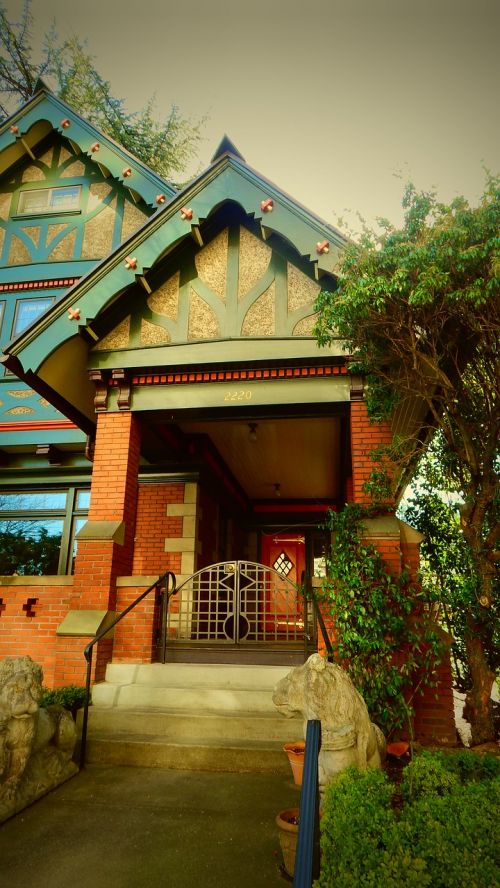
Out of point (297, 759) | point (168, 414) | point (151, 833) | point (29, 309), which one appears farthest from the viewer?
point (29, 309)

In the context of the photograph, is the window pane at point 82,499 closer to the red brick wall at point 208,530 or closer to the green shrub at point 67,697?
the red brick wall at point 208,530

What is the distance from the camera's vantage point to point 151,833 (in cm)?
365

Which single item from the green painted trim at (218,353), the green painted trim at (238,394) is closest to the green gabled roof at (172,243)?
the green painted trim at (218,353)

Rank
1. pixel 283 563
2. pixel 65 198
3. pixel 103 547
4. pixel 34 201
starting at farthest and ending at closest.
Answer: pixel 283 563 → pixel 34 201 → pixel 65 198 → pixel 103 547

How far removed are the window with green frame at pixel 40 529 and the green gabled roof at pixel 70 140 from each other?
6.40m

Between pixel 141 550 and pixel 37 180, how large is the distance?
9064 millimetres

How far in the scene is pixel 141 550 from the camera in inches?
382

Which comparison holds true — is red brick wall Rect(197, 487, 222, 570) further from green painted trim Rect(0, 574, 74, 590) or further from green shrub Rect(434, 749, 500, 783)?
green shrub Rect(434, 749, 500, 783)

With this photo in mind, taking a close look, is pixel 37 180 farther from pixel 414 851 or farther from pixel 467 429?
pixel 414 851

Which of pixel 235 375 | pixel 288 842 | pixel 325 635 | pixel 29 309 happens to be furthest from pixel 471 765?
pixel 29 309

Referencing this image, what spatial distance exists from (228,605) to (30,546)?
15.1ft

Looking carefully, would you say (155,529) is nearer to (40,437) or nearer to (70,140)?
(40,437)

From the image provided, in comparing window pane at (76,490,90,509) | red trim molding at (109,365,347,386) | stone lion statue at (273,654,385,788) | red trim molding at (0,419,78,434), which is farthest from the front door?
stone lion statue at (273,654,385,788)

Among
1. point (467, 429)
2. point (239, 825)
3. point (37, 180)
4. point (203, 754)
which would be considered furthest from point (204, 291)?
point (37, 180)
